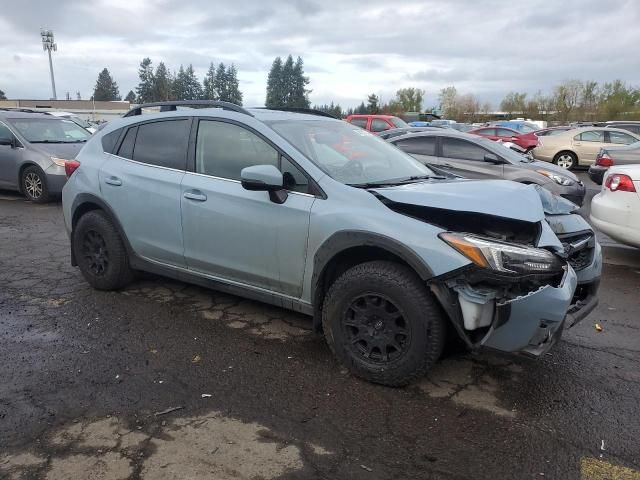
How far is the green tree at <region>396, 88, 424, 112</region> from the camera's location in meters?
94.0

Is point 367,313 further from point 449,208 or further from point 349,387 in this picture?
point 449,208

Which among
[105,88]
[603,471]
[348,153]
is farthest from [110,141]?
[105,88]

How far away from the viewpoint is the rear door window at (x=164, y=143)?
4375mm

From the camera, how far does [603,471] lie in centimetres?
257

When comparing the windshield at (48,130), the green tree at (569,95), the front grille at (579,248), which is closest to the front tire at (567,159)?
the windshield at (48,130)

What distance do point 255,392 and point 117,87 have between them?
407 ft

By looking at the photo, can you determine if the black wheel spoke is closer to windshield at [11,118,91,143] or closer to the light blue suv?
the light blue suv

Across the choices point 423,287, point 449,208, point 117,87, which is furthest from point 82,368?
point 117,87

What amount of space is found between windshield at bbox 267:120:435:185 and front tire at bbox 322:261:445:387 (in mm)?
785

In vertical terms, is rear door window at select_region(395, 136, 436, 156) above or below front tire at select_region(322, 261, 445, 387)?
above

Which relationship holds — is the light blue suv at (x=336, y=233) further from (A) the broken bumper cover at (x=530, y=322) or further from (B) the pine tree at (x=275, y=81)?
(B) the pine tree at (x=275, y=81)

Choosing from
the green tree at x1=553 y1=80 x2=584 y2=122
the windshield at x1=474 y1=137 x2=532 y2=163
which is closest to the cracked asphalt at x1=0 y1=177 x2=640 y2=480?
the windshield at x1=474 y1=137 x2=532 y2=163

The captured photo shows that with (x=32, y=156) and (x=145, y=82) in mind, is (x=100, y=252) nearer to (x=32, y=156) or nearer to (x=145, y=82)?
(x=32, y=156)

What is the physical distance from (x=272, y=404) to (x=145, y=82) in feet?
328
